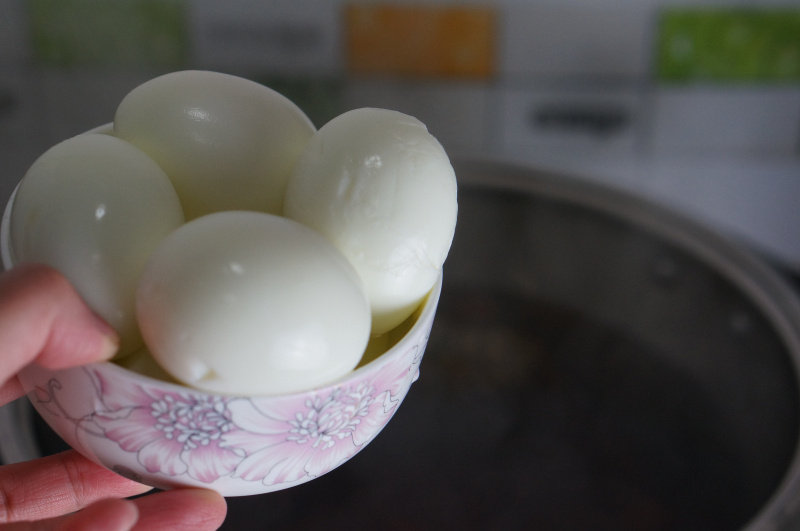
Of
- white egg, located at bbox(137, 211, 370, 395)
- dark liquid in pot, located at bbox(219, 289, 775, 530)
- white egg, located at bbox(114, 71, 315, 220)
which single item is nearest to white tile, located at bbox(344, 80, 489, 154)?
dark liquid in pot, located at bbox(219, 289, 775, 530)

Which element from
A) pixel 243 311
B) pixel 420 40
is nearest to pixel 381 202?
pixel 243 311

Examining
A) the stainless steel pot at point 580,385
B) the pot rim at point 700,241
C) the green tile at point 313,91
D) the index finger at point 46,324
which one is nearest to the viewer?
the index finger at point 46,324

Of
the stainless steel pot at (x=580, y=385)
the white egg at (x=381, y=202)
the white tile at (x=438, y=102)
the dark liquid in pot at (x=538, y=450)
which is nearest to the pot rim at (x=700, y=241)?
the stainless steel pot at (x=580, y=385)

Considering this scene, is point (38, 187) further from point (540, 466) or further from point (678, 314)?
point (678, 314)

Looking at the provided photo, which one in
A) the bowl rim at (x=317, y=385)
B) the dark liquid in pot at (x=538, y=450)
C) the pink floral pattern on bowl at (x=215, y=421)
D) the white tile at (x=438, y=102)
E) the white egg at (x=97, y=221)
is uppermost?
the white egg at (x=97, y=221)

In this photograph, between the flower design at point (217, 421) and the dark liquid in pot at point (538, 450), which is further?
the dark liquid in pot at point (538, 450)

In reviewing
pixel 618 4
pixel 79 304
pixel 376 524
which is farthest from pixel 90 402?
pixel 618 4

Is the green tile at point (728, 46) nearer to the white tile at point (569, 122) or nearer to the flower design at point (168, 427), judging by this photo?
the white tile at point (569, 122)
